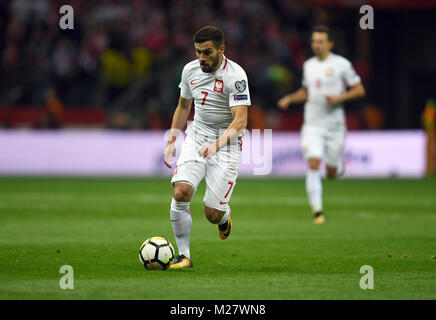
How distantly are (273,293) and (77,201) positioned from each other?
933cm

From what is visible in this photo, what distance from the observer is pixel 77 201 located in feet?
50.2

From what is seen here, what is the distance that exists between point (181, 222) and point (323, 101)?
5506mm

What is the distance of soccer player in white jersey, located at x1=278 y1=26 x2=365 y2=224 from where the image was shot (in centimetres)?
1259

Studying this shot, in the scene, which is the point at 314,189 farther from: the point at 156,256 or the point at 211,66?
the point at 156,256

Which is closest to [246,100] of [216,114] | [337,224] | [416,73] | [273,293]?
[216,114]

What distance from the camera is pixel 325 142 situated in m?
13.0

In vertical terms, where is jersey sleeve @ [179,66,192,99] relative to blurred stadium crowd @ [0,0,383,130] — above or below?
below

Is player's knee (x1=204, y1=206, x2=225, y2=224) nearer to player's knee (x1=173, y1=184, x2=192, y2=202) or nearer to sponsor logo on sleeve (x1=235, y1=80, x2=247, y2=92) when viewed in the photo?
player's knee (x1=173, y1=184, x2=192, y2=202)

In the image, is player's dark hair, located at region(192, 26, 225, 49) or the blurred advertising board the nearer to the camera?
player's dark hair, located at region(192, 26, 225, 49)

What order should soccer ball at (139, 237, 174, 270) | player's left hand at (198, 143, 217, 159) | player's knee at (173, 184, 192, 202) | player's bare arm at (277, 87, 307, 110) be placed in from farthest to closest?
1. player's bare arm at (277, 87, 307, 110)
2. player's knee at (173, 184, 192, 202)
3. soccer ball at (139, 237, 174, 270)
4. player's left hand at (198, 143, 217, 159)

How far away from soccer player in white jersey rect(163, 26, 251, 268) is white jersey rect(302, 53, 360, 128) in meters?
4.73

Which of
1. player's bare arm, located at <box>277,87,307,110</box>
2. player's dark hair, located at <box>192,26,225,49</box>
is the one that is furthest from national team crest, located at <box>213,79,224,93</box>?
player's bare arm, located at <box>277,87,307,110</box>

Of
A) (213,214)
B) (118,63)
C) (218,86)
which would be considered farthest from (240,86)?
(118,63)

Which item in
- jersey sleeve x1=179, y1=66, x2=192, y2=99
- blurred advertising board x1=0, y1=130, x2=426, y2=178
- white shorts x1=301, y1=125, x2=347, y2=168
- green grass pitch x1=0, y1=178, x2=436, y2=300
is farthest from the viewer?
blurred advertising board x1=0, y1=130, x2=426, y2=178
